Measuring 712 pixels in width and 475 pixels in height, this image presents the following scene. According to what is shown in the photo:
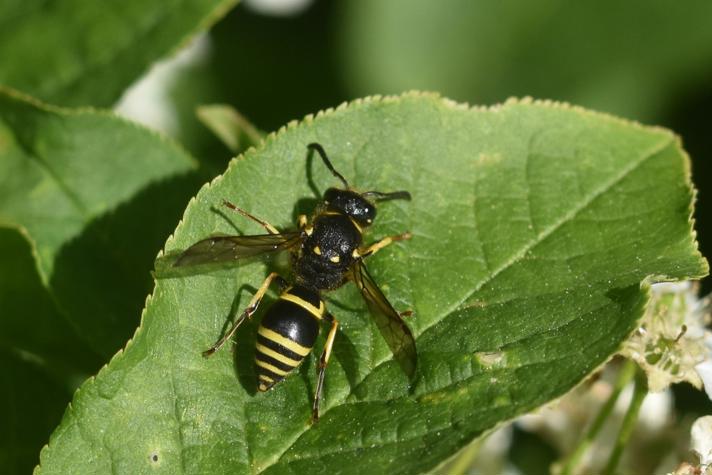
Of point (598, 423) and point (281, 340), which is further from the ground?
point (281, 340)

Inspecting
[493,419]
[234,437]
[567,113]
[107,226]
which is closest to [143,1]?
[107,226]

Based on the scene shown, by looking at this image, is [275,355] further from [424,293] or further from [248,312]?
[424,293]

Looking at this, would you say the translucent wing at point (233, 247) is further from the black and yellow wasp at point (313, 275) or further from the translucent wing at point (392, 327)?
the translucent wing at point (392, 327)

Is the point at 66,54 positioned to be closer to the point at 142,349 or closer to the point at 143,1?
the point at 143,1

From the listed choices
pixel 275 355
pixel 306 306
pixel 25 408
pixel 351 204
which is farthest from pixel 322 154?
pixel 25 408

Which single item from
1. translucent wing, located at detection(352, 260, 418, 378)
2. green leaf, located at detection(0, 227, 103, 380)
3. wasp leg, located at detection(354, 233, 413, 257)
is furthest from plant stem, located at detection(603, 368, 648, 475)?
green leaf, located at detection(0, 227, 103, 380)

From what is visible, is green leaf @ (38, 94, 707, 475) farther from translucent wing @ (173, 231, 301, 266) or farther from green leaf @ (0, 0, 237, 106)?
green leaf @ (0, 0, 237, 106)

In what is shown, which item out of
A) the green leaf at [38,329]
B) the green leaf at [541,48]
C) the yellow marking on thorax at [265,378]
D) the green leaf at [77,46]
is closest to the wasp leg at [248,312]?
the yellow marking on thorax at [265,378]
